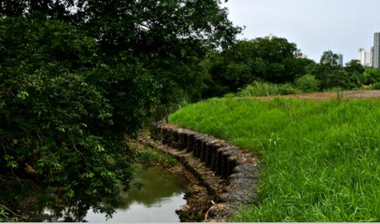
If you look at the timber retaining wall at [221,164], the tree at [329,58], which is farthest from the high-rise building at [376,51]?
the timber retaining wall at [221,164]

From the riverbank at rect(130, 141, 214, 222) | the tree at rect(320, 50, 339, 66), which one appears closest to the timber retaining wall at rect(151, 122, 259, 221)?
the riverbank at rect(130, 141, 214, 222)

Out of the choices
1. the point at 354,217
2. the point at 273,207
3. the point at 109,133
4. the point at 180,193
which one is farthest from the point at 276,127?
the point at 354,217

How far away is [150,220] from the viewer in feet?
15.7

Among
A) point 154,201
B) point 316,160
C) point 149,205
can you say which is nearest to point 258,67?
point 154,201

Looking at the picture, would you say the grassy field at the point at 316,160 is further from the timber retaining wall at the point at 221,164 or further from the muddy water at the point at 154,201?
the muddy water at the point at 154,201

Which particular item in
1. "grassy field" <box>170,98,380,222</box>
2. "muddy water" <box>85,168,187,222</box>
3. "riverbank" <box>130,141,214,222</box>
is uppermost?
"grassy field" <box>170,98,380,222</box>

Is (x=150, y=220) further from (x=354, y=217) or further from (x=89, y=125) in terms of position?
(x=354, y=217)

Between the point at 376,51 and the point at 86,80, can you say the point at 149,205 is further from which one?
the point at 376,51

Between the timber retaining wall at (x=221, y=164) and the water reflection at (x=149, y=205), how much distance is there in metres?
0.45

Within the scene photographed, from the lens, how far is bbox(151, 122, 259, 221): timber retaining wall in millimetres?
2915

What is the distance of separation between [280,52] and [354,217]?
71.1 ft

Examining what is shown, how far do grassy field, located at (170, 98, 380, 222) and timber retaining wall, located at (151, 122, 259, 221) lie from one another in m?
0.13

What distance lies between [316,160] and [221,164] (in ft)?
8.13

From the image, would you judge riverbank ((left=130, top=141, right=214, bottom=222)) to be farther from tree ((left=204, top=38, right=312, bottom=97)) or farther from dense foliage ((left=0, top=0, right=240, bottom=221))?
tree ((left=204, top=38, right=312, bottom=97))
